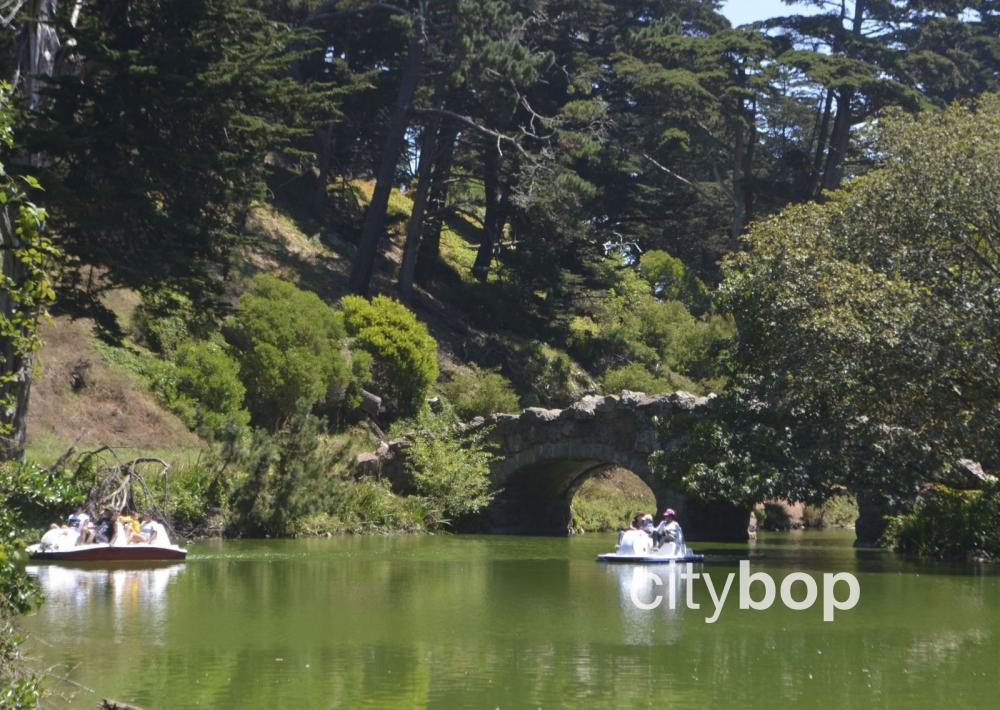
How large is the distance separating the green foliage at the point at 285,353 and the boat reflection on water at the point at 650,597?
12267 mm

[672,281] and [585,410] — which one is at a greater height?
[672,281]

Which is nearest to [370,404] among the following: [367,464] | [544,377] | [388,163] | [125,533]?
[367,464]

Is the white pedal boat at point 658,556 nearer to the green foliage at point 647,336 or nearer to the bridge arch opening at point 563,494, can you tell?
the bridge arch opening at point 563,494

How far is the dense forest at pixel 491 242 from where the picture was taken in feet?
75.0

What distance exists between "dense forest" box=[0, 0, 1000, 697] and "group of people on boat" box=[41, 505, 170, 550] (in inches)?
59.9

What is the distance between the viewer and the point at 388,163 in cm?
4356

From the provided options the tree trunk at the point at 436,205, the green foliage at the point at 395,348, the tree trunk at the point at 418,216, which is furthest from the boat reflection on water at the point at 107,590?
the tree trunk at the point at 436,205

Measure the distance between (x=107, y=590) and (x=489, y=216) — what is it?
3135 cm

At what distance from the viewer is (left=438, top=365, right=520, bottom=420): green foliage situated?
40406 mm

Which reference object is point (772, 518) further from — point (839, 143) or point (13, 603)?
point (13, 603)

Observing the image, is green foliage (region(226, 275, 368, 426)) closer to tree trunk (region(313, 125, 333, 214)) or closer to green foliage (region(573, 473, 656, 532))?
green foliage (region(573, 473, 656, 532))

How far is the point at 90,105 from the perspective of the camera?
2319cm

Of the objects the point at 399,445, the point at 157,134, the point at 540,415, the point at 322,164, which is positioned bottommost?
the point at 399,445

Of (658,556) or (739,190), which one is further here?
(739,190)
